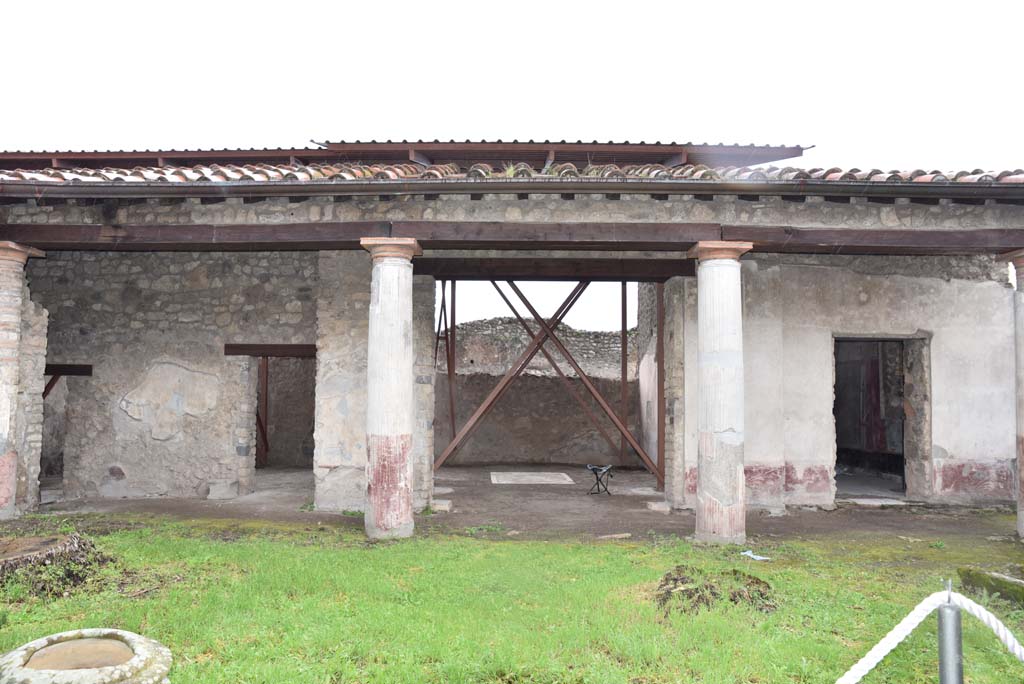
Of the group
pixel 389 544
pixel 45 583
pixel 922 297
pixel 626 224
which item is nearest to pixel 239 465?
pixel 389 544

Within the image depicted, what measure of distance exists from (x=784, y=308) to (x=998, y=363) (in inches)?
114

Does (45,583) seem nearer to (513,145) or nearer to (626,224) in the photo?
(626,224)

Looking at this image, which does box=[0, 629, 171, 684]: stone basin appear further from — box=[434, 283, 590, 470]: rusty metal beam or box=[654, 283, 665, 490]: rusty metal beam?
box=[654, 283, 665, 490]: rusty metal beam

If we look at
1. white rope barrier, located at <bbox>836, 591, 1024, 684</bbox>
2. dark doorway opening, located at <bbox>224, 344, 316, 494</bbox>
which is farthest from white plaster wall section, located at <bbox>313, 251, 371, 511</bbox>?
white rope barrier, located at <bbox>836, 591, 1024, 684</bbox>

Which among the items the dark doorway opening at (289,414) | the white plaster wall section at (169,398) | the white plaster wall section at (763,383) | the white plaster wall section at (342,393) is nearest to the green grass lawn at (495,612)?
the white plaster wall section at (342,393)

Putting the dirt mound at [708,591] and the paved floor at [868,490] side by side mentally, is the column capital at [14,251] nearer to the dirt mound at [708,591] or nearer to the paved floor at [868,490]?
the dirt mound at [708,591]

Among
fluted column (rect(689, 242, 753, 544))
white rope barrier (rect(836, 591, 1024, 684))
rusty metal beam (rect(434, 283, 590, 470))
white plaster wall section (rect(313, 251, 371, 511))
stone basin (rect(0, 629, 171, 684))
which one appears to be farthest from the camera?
rusty metal beam (rect(434, 283, 590, 470))

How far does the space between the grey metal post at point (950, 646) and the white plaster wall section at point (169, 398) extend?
8.60 metres

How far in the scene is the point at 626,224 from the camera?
7.06 metres

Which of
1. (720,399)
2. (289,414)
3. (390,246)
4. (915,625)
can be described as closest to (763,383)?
(720,399)

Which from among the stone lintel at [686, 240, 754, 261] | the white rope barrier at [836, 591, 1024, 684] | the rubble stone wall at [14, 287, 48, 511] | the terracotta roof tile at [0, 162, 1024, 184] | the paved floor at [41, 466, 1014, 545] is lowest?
the paved floor at [41, 466, 1014, 545]

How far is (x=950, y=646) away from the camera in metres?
2.68

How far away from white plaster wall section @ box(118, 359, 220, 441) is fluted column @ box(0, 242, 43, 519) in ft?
6.20

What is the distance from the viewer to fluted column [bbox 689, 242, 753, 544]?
22.6 feet
